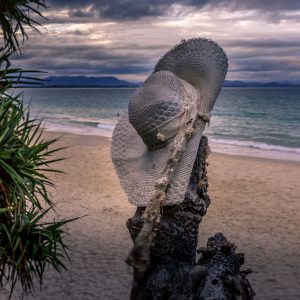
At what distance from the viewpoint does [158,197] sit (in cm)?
410

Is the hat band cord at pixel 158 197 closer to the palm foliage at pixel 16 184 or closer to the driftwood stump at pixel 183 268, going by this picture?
the driftwood stump at pixel 183 268

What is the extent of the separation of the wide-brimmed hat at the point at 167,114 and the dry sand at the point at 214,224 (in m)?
3.17

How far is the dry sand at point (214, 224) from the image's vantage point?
324 inches

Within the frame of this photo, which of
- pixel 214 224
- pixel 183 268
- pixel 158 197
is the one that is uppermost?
pixel 158 197

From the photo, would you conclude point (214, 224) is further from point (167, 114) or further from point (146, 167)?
point (167, 114)

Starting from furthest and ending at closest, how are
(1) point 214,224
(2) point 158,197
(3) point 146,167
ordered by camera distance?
1. (1) point 214,224
2. (3) point 146,167
3. (2) point 158,197

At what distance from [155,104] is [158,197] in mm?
828

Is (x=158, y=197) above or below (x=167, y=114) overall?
below

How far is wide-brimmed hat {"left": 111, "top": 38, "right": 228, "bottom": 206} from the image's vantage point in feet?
14.7

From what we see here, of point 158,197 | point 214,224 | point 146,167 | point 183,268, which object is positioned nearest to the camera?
point 158,197

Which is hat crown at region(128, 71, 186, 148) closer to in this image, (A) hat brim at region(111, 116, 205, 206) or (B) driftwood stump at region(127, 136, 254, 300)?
A: (A) hat brim at region(111, 116, 205, 206)

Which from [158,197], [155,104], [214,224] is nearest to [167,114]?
[155,104]

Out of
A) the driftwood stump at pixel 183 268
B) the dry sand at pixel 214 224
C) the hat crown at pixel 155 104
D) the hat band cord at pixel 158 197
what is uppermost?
the hat crown at pixel 155 104

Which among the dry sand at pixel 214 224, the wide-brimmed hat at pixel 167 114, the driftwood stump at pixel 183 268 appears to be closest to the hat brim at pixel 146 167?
the wide-brimmed hat at pixel 167 114
